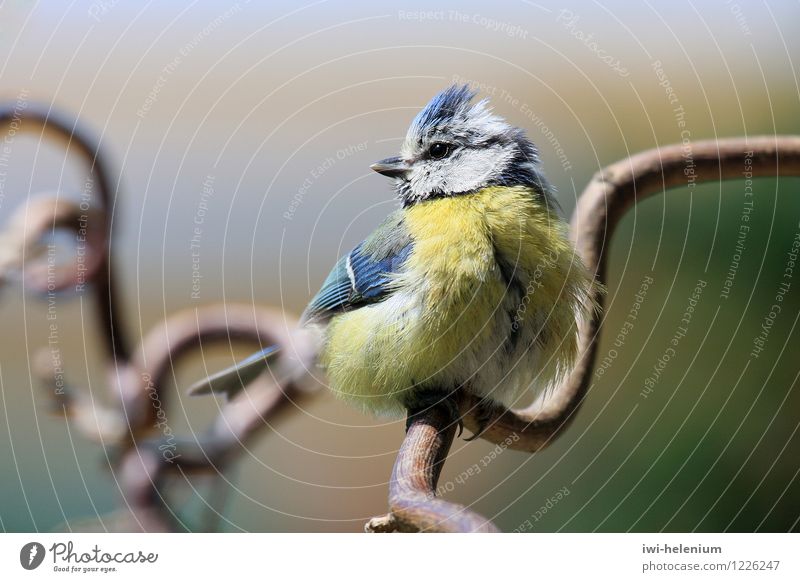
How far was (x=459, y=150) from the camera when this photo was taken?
6.15 feet

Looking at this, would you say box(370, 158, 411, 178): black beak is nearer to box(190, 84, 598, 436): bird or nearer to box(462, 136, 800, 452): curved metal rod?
box(190, 84, 598, 436): bird

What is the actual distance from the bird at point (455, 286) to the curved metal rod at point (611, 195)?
0.19ft

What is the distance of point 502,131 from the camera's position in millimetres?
1866

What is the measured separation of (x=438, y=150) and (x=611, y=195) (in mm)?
451

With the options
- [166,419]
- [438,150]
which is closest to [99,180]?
[166,419]

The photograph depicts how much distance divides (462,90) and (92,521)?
4.12 feet

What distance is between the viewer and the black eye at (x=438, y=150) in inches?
73.9

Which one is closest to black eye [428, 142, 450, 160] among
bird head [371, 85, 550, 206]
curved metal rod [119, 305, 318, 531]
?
bird head [371, 85, 550, 206]
